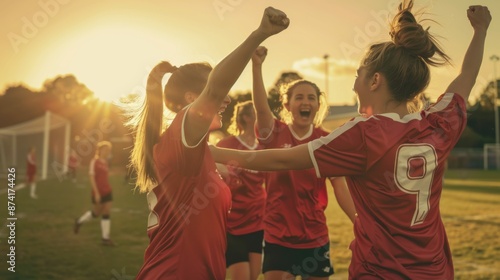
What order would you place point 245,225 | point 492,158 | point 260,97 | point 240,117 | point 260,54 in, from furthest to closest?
point 492,158
point 240,117
point 245,225
point 260,97
point 260,54

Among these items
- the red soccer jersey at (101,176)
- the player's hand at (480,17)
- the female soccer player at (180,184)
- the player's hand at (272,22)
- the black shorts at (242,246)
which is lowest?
the black shorts at (242,246)

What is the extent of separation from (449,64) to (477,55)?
1.19 ft

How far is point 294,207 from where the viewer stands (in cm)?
525

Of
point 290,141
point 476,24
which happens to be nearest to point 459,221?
point 290,141

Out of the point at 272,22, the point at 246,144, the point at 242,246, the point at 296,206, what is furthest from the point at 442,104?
the point at 246,144

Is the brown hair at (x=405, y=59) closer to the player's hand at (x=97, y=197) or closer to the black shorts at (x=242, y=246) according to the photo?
the black shorts at (x=242, y=246)

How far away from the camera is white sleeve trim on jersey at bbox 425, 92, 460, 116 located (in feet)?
9.38

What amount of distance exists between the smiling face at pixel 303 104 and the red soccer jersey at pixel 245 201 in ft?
3.68

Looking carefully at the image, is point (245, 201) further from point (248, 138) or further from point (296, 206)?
point (296, 206)

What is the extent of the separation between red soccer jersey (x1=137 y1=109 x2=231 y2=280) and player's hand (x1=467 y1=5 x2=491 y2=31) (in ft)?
5.92

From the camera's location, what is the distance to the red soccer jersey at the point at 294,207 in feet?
17.0

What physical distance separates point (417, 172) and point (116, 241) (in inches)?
359

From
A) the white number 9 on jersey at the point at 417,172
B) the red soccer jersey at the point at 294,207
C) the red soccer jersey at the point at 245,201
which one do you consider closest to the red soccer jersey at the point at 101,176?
the red soccer jersey at the point at 245,201

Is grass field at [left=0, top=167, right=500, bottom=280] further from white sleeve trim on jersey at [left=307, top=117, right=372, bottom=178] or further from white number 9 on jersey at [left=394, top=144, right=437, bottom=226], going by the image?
white sleeve trim on jersey at [left=307, top=117, right=372, bottom=178]
